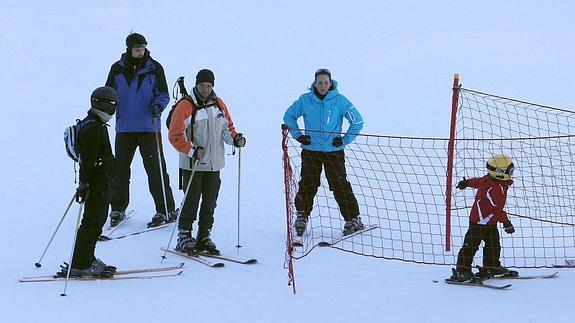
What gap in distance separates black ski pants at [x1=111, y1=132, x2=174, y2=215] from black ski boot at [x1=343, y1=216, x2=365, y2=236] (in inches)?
72.4

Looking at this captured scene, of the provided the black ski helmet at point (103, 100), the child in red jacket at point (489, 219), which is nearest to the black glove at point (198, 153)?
the black ski helmet at point (103, 100)

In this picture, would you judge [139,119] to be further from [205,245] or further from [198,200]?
[205,245]

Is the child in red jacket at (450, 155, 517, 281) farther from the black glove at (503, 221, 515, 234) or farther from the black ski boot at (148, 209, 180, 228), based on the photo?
the black ski boot at (148, 209, 180, 228)

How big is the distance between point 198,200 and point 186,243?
394mm

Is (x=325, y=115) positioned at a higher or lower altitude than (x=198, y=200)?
higher

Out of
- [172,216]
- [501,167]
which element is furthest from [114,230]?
[501,167]

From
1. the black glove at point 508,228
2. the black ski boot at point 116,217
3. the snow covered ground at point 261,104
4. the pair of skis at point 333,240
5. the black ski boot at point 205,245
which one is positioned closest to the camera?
the snow covered ground at point 261,104

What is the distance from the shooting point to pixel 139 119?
28.2ft

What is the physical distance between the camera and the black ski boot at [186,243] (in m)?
7.67

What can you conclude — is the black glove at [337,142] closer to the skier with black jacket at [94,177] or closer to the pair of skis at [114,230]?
the pair of skis at [114,230]

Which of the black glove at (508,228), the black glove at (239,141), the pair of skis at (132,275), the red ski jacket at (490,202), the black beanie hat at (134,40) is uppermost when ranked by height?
the black beanie hat at (134,40)

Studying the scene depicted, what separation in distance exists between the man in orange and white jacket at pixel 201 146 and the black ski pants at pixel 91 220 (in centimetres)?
79

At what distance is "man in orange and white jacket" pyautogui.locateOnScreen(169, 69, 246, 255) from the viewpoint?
748cm

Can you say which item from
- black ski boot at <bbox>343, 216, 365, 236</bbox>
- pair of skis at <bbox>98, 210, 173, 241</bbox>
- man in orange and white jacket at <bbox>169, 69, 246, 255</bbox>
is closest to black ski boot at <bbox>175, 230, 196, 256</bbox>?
man in orange and white jacket at <bbox>169, 69, 246, 255</bbox>
